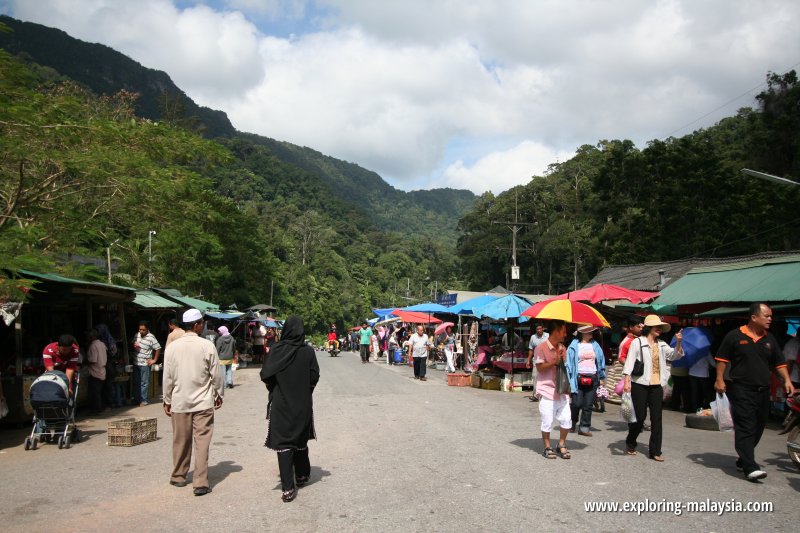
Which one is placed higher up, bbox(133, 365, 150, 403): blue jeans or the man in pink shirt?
the man in pink shirt

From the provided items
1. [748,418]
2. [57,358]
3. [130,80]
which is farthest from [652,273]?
[130,80]

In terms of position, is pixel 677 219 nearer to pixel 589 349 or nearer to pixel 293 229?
pixel 589 349

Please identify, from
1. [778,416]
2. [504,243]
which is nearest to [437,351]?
[778,416]

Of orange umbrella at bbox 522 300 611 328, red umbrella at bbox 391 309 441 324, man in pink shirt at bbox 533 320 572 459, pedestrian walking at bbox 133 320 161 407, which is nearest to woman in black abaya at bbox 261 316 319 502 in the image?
man in pink shirt at bbox 533 320 572 459

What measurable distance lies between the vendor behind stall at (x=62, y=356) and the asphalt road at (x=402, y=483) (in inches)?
45.1

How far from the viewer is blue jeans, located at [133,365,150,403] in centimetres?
1379

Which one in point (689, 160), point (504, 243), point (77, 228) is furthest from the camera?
point (504, 243)

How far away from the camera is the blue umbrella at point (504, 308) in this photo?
54.1 ft

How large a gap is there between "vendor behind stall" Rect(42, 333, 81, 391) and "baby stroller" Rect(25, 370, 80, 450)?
43 centimetres

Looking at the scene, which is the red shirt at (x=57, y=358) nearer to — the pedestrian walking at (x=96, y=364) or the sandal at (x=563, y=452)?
the pedestrian walking at (x=96, y=364)

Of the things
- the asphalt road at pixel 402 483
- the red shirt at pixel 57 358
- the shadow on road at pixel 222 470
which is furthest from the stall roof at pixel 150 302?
the shadow on road at pixel 222 470

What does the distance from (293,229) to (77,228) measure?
272ft

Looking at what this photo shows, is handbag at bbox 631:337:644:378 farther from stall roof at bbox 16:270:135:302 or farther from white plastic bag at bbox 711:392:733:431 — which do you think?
stall roof at bbox 16:270:135:302

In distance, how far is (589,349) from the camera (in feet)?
32.3
